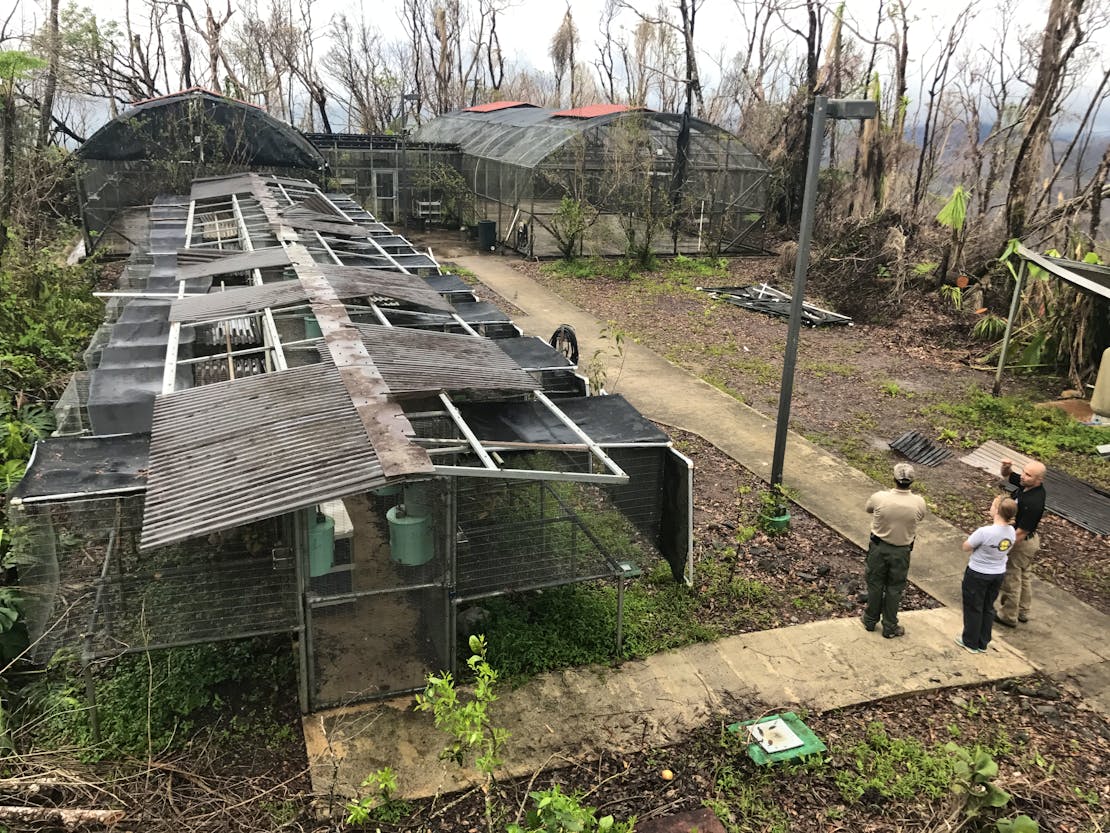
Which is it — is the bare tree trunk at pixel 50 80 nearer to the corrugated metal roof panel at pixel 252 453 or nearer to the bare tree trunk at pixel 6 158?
the bare tree trunk at pixel 6 158

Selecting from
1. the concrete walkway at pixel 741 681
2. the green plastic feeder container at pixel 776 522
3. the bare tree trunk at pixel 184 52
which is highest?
the bare tree trunk at pixel 184 52

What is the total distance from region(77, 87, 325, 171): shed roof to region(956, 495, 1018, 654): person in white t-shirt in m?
18.1

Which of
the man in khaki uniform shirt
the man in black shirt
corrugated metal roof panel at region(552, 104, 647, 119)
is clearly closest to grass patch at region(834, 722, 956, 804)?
the man in khaki uniform shirt

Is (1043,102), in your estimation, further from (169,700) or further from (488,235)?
(169,700)

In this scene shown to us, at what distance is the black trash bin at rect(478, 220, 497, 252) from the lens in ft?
72.6

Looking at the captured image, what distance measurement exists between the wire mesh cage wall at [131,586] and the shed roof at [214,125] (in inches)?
609

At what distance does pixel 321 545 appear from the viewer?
4969mm

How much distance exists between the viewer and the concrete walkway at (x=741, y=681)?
4.87 metres

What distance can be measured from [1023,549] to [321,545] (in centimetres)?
533

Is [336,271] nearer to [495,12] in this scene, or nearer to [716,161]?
[716,161]

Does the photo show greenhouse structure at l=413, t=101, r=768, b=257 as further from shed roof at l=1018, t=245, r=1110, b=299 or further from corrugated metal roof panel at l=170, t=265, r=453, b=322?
corrugated metal roof panel at l=170, t=265, r=453, b=322

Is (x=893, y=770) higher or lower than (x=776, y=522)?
lower

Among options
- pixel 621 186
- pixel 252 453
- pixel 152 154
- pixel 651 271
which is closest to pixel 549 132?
pixel 621 186

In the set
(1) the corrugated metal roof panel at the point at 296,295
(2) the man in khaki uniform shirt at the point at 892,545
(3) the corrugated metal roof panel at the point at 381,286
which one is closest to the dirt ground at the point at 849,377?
(2) the man in khaki uniform shirt at the point at 892,545
